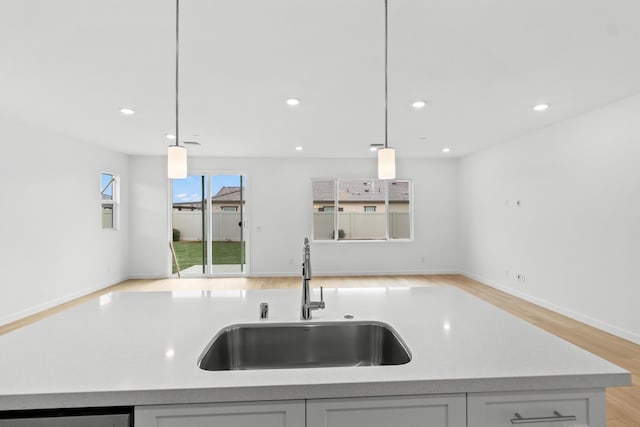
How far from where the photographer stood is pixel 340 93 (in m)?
3.26

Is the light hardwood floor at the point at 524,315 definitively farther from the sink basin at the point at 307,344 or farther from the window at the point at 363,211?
the sink basin at the point at 307,344

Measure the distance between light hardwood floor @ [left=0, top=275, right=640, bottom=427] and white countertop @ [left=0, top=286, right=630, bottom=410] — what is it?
65.1 inches

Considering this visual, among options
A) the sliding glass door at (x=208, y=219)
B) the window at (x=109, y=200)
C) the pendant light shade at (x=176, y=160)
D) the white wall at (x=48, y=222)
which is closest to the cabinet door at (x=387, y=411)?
the pendant light shade at (x=176, y=160)

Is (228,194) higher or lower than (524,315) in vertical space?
higher

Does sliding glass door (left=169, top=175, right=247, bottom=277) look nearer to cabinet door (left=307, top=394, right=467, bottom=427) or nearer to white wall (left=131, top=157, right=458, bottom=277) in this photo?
white wall (left=131, top=157, right=458, bottom=277)

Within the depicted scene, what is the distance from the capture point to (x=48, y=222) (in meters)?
4.58

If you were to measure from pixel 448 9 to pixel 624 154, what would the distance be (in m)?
2.89

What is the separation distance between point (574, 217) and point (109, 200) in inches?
281

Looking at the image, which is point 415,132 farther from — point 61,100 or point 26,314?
point 26,314

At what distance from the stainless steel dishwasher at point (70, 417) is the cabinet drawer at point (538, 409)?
94 centimetres

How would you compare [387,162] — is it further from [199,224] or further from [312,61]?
[199,224]

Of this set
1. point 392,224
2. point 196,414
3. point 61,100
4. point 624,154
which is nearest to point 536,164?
point 624,154

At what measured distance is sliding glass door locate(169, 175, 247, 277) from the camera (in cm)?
673

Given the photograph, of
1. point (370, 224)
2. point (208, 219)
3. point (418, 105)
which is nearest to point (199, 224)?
point (208, 219)
